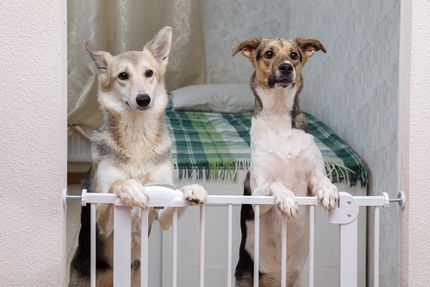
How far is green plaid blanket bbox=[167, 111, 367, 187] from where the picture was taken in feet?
9.85

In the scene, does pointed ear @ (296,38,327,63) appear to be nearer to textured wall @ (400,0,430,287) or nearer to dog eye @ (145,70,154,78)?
textured wall @ (400,0,430,287)

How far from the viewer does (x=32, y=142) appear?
170 centimetres

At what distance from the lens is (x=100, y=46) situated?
4902 millimetres

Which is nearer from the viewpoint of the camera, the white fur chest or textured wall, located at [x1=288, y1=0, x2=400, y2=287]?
the white fur chest

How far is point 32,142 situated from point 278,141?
75 centimetres

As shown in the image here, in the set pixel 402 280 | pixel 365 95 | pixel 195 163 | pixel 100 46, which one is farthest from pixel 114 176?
pixel 100 46

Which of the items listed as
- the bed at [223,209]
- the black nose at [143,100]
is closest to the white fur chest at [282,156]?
the black nose at [143,100]

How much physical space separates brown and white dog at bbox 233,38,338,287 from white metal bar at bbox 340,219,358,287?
272mm

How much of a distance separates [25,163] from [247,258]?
33.0 inches

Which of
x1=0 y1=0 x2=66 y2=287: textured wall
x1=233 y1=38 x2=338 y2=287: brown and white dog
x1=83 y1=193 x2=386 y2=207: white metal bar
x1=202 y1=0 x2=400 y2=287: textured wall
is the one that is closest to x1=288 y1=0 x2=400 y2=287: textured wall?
x1=202 y1=0 x2=400 y2=287: textured wall

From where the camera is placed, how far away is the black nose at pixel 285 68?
2.02 m

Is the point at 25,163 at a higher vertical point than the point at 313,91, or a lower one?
lower

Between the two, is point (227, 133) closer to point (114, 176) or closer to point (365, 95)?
point (365, 95)

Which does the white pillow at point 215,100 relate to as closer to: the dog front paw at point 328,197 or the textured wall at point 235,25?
the textured wall at point 235,25
